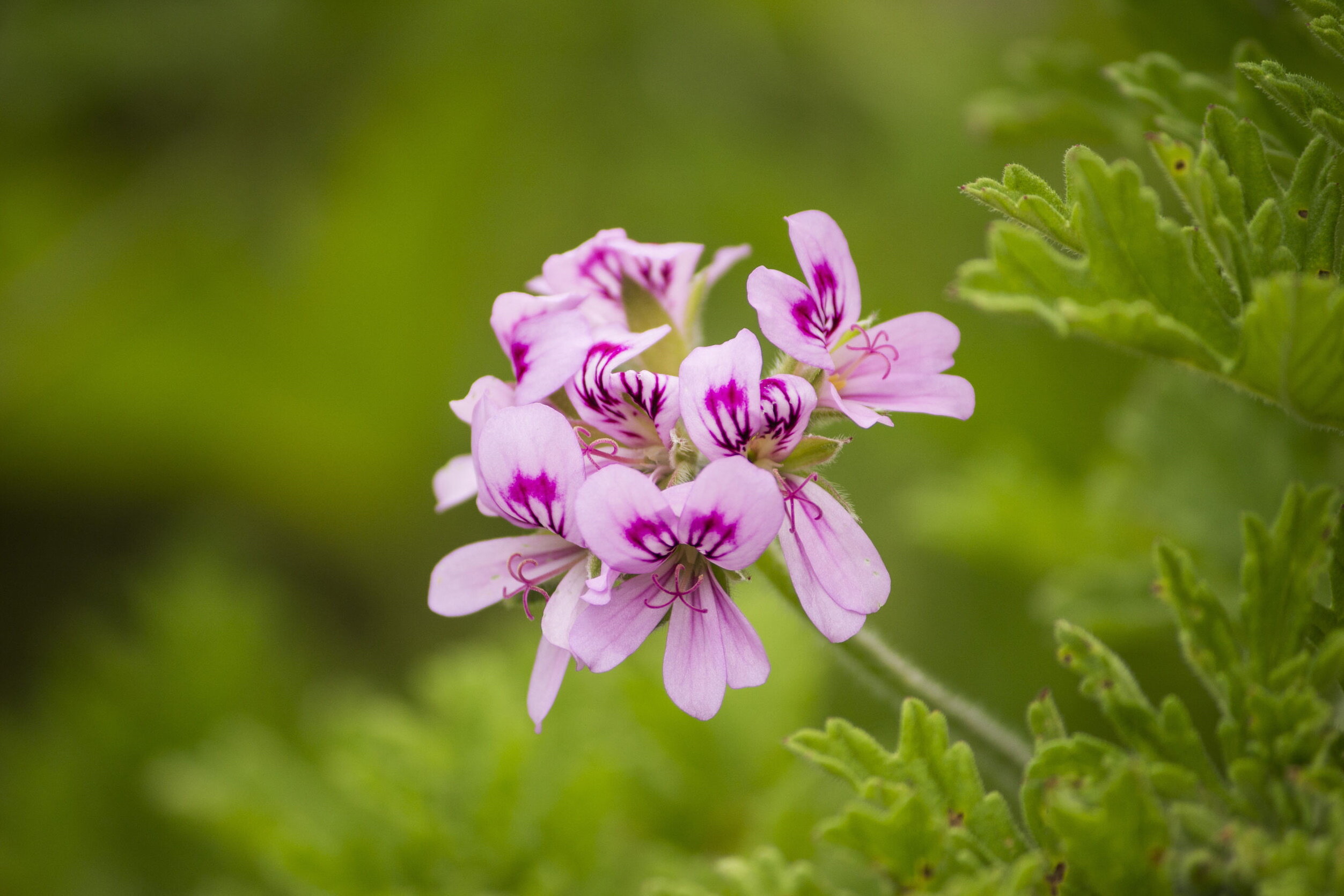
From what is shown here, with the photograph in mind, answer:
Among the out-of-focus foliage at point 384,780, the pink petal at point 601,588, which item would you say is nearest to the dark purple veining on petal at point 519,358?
the pink petal at point 601,588

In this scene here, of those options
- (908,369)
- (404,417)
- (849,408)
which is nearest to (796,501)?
(849,408)

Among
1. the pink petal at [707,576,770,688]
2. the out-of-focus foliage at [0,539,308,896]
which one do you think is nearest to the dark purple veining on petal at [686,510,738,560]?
the pink petal at [707,576,770,688]

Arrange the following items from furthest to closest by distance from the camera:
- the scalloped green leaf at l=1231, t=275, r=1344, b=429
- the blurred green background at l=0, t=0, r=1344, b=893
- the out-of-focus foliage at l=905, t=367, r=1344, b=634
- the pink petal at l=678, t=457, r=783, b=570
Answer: the blurred green background at l=0, t=0, r=1344, b=893
the out-of-focus foliage at l=905, t=367, r=1344, b=634
the pink petal at l=678, t=457, r=783, b=570
the scalloped green leaf at l=1231, t=275, r=1344, b=429

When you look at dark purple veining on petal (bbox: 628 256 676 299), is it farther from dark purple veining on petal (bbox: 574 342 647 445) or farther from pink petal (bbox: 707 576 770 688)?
pink petal (bbox: 707 576 770 688)

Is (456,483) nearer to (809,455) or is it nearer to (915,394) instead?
(809,455)

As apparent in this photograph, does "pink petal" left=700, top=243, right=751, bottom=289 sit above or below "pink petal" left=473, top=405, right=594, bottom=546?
above

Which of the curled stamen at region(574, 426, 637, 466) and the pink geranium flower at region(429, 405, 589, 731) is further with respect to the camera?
the curled stamen at region(574, 426, 637, 466)

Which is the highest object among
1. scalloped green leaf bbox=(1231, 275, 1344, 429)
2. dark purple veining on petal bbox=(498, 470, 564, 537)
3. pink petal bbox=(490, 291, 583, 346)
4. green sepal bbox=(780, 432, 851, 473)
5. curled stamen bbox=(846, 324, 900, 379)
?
pink petal bbox=(490, 291, 583, 346)
